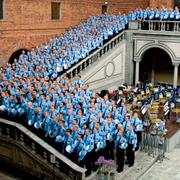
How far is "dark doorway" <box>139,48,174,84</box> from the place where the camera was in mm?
26641

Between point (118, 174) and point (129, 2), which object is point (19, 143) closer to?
point (118, 174)

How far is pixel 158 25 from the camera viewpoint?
76.9 ft

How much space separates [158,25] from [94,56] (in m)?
5.11

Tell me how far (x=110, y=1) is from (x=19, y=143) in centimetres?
1859

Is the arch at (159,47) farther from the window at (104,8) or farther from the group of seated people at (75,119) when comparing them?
the group of seated people at (75,119)

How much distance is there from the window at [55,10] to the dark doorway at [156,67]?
687cm

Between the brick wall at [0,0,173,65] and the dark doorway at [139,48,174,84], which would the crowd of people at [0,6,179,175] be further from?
the dark doorway at [139,48,174,84]

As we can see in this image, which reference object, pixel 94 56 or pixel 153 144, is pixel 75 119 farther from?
pixel 94 56

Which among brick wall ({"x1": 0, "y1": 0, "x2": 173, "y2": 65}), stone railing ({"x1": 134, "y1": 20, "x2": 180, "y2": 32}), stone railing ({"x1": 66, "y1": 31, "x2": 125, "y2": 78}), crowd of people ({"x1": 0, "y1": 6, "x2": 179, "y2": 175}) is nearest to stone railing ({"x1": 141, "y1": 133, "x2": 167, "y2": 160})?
crowd of people ({"x1": 0, "y1": 6, "x2": 179, "y2": 175})

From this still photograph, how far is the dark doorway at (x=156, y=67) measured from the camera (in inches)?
1049

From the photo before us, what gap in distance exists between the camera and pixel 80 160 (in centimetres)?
1204

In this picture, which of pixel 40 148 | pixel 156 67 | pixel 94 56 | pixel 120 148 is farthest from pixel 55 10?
pixel 120 148

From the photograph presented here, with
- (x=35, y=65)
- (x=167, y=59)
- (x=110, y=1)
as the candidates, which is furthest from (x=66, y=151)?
(x=110, y=1)

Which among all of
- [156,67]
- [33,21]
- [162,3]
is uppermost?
[162,3]
